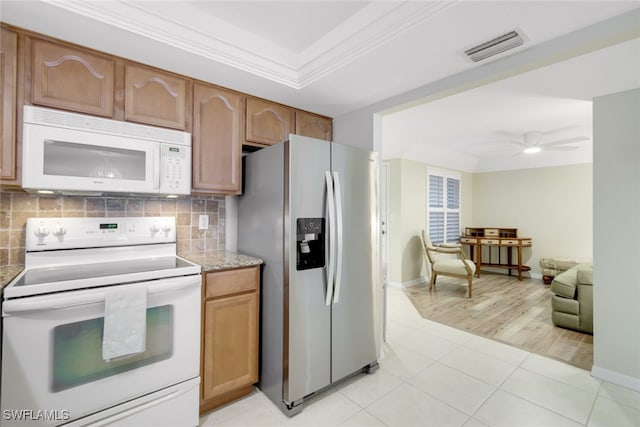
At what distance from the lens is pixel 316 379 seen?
1.96 meters

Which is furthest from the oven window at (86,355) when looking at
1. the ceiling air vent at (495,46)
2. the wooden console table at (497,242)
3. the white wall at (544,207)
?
the white wall at (544,207)

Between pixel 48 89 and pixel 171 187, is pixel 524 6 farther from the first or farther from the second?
pixel 48 89

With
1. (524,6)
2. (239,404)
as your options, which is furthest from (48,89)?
(524,6)

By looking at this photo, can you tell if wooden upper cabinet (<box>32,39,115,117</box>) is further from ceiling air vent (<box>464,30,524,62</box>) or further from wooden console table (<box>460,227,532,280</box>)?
wooden console table (<box>460,227,532,280</box>)

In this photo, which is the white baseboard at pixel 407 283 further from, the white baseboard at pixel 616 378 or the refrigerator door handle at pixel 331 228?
the refrigerator door handle at pixel 331 228

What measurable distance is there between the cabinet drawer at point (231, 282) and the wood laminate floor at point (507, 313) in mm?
2566

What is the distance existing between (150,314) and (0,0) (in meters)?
1.65

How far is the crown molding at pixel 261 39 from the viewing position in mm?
1483

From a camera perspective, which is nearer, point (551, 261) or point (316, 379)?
point (316, 379)

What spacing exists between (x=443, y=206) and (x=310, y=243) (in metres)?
4.88

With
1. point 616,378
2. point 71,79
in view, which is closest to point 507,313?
point 616,378

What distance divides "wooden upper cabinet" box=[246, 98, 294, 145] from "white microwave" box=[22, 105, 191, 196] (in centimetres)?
55

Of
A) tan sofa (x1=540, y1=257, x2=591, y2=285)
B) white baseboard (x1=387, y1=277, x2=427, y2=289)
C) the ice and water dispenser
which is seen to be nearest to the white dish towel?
the ice and water dispenser

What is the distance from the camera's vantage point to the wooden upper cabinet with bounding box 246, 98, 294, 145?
7.73 feet
